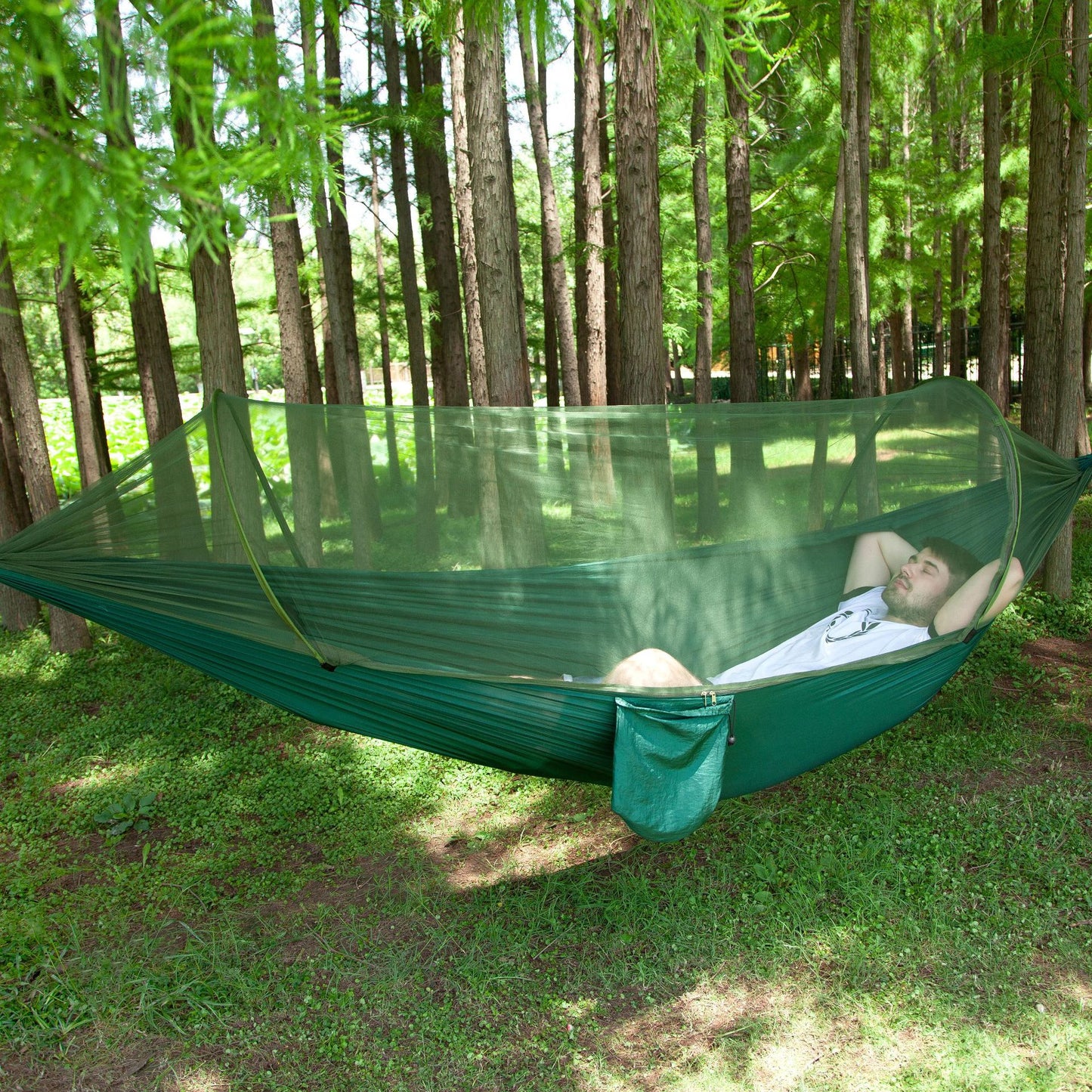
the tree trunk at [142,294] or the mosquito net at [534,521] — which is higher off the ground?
the tree trunk at [142,294]

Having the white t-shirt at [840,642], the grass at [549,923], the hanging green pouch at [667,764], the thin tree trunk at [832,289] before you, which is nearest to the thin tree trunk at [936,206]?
the thin tree trunk at [832,289]

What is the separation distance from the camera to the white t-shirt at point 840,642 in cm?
235

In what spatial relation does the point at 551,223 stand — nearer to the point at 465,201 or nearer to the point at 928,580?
the point at 465,201

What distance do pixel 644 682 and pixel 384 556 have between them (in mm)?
740

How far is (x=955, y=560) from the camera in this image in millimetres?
2424

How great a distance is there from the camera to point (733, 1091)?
1.63 meters

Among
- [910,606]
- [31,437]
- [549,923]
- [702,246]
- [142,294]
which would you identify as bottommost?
[549,923]

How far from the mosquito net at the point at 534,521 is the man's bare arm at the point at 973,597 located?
0.28 feet

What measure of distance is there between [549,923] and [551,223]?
171 inches

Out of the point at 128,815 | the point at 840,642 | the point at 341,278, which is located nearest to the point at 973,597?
the point at 840,642

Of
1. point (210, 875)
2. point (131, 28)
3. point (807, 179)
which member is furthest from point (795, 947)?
point (807, 179)

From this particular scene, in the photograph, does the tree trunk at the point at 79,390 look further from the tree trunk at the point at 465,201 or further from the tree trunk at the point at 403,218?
the tree trunk at the point at 465,201

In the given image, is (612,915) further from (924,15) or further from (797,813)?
(924,15)

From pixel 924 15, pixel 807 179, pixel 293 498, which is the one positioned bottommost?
pixel 293 498
